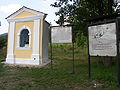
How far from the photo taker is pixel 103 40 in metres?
5.91

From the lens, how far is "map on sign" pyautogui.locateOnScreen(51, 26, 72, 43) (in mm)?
8367

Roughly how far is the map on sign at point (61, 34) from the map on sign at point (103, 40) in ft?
6.39

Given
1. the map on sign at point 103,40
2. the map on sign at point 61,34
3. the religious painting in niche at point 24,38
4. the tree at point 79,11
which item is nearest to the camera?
the map on sign at point 103,40

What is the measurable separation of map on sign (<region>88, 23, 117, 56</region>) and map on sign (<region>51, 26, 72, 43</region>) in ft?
6.39

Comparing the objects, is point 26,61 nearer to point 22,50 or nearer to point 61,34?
point 22,50

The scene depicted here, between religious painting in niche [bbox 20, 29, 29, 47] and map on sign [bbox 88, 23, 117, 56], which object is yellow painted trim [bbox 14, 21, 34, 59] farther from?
map on sign [bbox 88, 23, 117, 56]

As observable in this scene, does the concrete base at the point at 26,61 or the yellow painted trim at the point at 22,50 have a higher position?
the yellow painted trim at the point at 22,50

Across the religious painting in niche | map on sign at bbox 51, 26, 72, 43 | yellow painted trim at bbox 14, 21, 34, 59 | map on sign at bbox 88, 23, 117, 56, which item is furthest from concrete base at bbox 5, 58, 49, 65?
map on sign at bbox 88, 23, 117, 56

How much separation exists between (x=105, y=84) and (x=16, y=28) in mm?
8900

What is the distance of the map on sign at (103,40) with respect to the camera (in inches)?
219

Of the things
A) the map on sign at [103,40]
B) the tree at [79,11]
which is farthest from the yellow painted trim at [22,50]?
the map on sign at [103,40]

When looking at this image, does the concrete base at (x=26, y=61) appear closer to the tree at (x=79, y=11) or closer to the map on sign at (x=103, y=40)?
the tree at (x=79, y=11)

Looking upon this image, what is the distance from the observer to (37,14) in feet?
38.0

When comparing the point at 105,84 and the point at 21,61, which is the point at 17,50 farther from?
the point at 105,84
